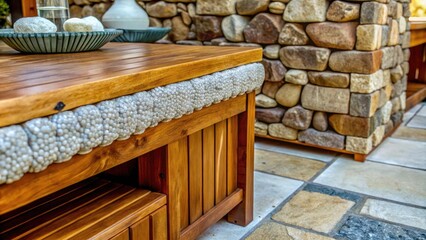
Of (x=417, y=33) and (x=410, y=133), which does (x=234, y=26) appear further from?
(x=417, y=33)

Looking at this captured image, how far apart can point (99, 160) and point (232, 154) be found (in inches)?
28.2

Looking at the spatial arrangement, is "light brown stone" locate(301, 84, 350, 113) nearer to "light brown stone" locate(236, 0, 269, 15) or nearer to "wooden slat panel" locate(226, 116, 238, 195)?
"light brown stone" locate(236, 0, 269, 15)

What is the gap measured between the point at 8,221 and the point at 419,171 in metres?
2.00

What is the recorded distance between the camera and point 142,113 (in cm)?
95

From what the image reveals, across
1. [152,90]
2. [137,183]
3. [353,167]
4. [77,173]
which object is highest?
[152,90]

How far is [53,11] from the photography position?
5.28 ft

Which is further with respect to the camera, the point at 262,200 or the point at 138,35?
the point at 138,35

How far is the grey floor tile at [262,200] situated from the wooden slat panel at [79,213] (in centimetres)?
Result: 52

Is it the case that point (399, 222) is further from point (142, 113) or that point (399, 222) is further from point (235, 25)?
point (235, 25)

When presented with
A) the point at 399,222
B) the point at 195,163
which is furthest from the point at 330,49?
the point at 195,163

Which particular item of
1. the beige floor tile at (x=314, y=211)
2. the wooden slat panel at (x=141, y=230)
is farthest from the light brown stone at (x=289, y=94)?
the wooden slat panel at (x=141, y=230)

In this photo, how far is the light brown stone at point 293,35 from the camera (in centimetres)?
238

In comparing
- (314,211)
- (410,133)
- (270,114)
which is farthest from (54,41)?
(410,133)

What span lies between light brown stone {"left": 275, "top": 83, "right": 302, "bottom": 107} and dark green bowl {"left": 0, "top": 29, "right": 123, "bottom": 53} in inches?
52.1
